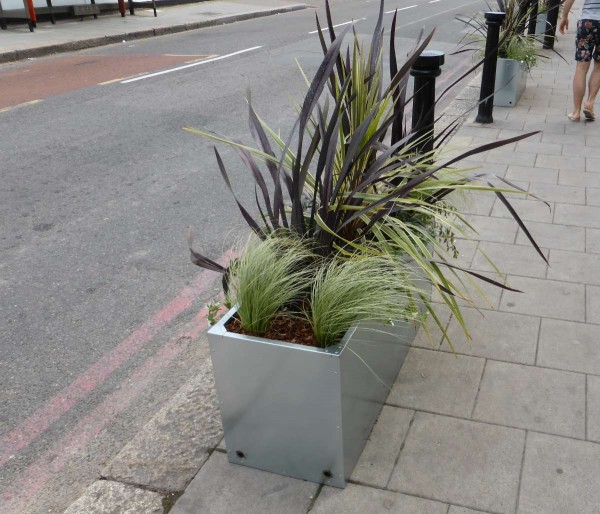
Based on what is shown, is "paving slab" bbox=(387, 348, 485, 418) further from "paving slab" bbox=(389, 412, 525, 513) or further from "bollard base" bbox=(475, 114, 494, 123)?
"bollard base" bbox=(475, 114, 494, 123)

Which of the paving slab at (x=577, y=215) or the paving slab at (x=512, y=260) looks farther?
the paving slab at (x=577, y=215)

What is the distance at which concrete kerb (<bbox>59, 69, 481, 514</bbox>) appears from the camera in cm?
259

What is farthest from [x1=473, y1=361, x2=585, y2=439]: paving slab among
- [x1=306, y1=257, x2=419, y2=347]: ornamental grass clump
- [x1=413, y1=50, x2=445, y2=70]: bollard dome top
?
[x1=413, y1=50, x2=445, y2=70]: bollard dome top

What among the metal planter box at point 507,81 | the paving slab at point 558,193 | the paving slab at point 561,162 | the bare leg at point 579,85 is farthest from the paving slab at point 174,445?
the metal planter box at point 507,81

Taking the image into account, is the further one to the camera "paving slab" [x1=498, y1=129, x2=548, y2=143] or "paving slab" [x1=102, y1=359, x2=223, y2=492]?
"paving slab" [x1=498, y1=129, x2=548, y2=143]

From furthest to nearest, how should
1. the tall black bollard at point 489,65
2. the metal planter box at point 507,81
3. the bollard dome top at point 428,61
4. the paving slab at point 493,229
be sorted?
the metal planter box at point 507,81
the tall black bollard at point 489,65
the paving slab at point 493,229
the bollard dome top at point 428,61

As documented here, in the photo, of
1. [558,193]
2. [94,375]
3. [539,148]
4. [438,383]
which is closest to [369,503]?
[438,383]

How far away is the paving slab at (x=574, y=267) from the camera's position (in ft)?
13.4

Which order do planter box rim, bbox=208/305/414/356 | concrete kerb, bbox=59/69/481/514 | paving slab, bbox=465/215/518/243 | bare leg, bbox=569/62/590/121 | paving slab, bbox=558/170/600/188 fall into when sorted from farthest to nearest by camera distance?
bare leg, bbox=569/62/590/121, paving slab, bbox=558/170/600/188, paving slab, bbox=465/215/518/243, concrete kerb, bbox=59/69/481/514, planter box rim, bbox=208/305/414/356

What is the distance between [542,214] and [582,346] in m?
1.88

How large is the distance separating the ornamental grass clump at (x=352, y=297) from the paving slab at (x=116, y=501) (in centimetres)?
85

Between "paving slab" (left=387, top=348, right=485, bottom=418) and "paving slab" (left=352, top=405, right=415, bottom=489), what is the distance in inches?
3.3

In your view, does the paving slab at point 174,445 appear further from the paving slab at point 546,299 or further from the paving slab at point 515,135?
the paving slab at point 515,135

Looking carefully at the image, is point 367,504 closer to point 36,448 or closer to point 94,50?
point 36,448
